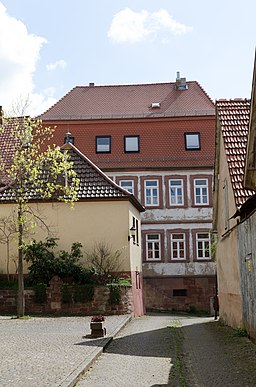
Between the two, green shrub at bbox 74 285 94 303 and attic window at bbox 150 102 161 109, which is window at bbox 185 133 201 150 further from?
green shrub at bbox 74 285 94 303

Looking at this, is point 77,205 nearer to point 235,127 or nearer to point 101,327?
point 235,127

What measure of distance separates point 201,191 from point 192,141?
390cm

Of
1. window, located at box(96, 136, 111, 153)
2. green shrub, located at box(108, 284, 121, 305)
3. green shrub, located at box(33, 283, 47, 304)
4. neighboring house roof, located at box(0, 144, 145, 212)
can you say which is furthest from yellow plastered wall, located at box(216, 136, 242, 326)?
window, located at box(96, 136, 111, 153)

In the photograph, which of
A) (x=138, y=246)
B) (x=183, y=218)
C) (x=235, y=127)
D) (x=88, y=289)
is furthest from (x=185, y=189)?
(x=235, y=127)

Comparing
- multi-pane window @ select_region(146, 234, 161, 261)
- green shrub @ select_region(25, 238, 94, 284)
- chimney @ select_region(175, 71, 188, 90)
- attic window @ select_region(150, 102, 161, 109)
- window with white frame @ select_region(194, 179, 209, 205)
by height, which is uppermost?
chimney @ select_region(175, 71, 188, 90)

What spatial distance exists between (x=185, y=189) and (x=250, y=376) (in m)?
31.9

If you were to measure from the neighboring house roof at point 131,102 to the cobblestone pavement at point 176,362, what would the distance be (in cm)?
2838

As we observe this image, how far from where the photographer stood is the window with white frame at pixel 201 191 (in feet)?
137

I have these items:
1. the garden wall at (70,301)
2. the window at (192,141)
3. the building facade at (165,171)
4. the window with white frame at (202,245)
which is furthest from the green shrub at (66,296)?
the window at (192,141)

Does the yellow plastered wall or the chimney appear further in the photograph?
the chimney

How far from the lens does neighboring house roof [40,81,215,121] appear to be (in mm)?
44438

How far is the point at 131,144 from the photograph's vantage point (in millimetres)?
43500

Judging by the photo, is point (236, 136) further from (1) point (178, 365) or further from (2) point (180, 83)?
(2) point (180, 83)

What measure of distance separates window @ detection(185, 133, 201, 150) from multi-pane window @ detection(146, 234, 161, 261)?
6.90m
